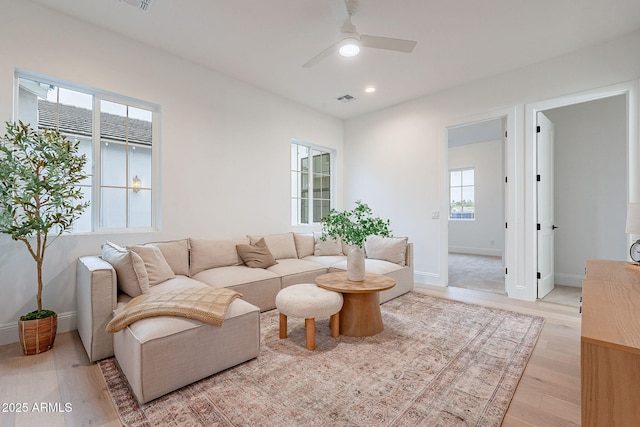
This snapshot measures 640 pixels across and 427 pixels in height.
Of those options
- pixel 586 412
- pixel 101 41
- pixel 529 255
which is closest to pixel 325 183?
pixel 529 255

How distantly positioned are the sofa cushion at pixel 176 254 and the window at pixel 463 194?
7.39 metres

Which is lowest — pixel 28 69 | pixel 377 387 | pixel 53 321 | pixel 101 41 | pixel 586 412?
pixel 377 387

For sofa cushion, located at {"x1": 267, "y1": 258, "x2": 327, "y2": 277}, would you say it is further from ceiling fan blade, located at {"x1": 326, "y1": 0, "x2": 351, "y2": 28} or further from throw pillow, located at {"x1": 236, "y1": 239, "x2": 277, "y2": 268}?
ceiling fan blade, located at {"x1": 326, "y1": 0, "x2": 351, "y2": 28}

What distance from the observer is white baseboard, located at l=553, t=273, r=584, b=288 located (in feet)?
14.2

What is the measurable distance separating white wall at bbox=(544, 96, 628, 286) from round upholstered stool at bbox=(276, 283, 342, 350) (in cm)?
408

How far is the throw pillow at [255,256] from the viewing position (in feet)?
11.7

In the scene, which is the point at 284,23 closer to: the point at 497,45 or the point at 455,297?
the point at 497,45

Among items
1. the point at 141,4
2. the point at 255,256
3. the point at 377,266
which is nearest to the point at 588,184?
the point at 377,266

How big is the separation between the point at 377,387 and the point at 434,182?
11.2ft

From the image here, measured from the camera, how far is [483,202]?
773 cm

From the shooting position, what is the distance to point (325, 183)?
562 centimetres

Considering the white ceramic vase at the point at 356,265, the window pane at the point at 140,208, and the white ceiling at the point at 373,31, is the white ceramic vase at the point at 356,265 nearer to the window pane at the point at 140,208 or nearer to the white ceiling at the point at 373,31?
the white ceiling at the point at 373,31

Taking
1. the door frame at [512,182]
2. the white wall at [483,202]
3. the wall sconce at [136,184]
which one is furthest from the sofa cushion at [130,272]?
the white wall at [483,202]

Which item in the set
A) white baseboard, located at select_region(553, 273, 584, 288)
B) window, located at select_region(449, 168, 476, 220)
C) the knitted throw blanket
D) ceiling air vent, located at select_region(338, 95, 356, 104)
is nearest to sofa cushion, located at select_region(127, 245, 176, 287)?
the knitted throw blanket
